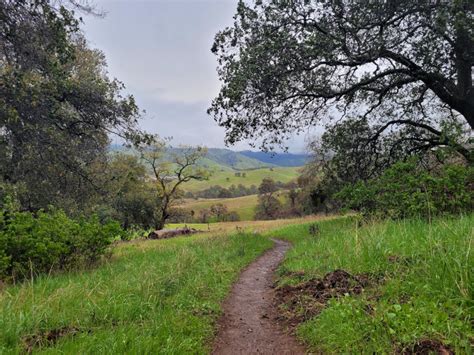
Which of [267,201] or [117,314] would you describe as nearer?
[117,314]

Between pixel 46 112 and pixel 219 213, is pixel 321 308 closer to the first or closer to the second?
pixel 46 112

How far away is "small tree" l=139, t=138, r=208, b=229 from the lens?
4225 cm

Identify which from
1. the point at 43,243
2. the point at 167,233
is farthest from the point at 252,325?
the point at 167,233

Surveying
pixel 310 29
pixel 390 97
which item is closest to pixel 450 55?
pixel 390 97

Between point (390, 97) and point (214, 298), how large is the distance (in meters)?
13.5

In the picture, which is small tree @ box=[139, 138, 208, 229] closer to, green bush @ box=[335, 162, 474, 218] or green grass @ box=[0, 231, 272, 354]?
green bush @ box=[335, 162, 474, 218]

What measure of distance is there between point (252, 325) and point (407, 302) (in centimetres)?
264

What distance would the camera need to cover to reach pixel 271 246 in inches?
598

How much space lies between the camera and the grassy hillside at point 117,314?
3736 millimetres

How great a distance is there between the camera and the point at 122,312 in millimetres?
4758

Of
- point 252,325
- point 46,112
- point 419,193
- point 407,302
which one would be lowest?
point 252,325

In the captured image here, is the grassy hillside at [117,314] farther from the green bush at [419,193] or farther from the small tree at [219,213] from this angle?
the small tree at [219,213]

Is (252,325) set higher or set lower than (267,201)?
higher

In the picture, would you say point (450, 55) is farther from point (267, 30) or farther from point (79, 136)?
point (79, 136)
